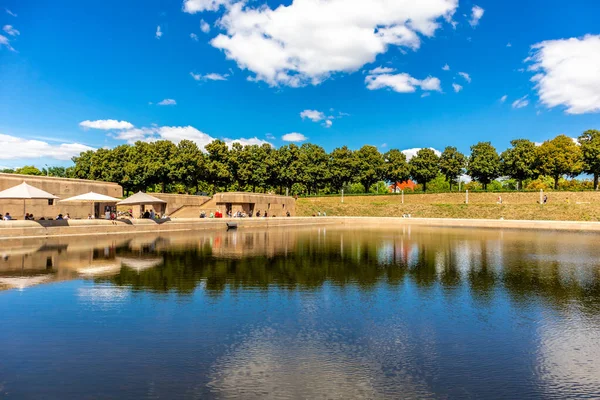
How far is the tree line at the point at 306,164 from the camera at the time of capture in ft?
218

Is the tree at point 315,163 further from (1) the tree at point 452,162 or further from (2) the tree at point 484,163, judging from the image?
(2) the tree at point 484,163

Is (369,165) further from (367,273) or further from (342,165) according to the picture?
(367,273)

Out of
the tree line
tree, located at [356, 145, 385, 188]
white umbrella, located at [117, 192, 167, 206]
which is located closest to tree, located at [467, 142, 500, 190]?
the tree line

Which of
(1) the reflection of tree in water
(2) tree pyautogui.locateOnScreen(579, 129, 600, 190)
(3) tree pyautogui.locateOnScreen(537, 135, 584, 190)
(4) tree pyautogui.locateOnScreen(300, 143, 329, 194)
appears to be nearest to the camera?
(1) the reflection of tree in water

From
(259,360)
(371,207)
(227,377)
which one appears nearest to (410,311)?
(259,360)

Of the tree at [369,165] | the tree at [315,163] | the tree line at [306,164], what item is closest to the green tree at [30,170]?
the tree line at [306,164]

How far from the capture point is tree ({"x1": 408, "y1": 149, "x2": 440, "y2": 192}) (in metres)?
90.6

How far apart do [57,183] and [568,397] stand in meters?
38.8

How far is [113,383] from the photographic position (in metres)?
6.75

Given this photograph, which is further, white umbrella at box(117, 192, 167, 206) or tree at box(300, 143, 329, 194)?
tree at box(300, 143, 329, 194)

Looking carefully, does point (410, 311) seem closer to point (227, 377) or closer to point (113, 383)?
point (227, 377)

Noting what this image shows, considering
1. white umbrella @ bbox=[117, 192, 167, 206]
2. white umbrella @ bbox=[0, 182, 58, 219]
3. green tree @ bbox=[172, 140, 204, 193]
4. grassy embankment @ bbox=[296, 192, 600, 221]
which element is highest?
green tree @ bbox=[172, 140, 204, 193]

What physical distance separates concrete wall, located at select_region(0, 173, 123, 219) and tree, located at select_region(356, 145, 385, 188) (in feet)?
205

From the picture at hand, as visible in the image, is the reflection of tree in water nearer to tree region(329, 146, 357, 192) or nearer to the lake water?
the lake water
